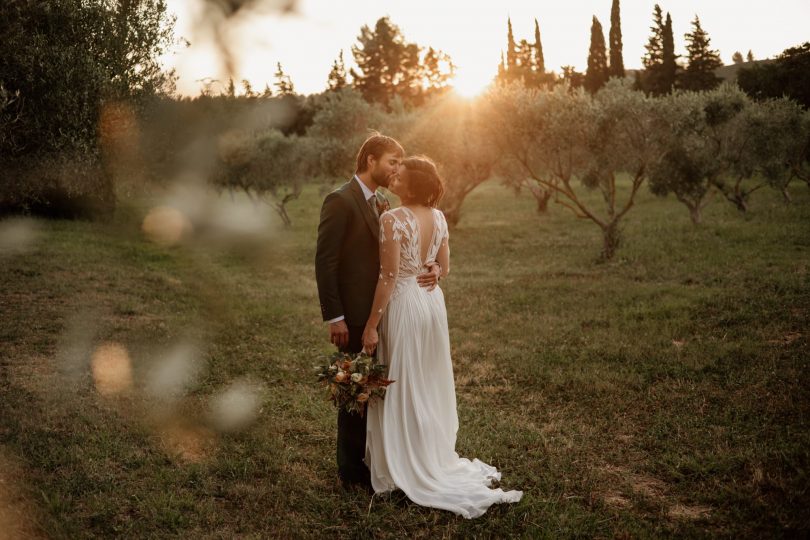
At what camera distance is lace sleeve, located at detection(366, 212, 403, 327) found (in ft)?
16.0

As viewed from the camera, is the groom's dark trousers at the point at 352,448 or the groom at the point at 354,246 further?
the groom's dark trousers at the point at 352,448

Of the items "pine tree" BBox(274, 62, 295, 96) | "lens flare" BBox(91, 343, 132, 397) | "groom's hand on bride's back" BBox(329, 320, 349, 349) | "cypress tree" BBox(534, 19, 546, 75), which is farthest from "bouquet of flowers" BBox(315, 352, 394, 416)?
"cypress tree" BBox(534, 19, 546, 75)

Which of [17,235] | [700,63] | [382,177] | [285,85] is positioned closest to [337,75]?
[285,85]

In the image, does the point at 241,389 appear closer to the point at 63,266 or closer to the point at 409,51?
the point at 63,266

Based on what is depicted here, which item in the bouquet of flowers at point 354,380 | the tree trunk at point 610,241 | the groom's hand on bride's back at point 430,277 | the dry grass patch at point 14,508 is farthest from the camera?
the tree trunk at point 610,241

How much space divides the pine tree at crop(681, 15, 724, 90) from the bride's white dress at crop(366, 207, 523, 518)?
67.7 meters

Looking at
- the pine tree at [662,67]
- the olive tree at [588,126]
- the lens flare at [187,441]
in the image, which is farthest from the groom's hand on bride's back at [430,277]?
the pine tree at [662,67]

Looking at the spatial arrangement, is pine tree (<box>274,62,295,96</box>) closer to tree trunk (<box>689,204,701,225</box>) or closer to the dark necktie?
tree trunk (<box>689,204,701,225</box>)

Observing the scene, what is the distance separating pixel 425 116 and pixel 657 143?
13.0m

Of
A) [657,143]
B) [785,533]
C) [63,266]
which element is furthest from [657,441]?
[63,266]

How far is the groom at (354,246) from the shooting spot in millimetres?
4922

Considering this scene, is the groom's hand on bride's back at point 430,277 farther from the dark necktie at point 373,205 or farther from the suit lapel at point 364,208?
the dark necktie at point 373,205

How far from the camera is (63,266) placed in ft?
57.5

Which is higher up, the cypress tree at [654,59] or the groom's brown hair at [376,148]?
the cypress tree at [654,59]
